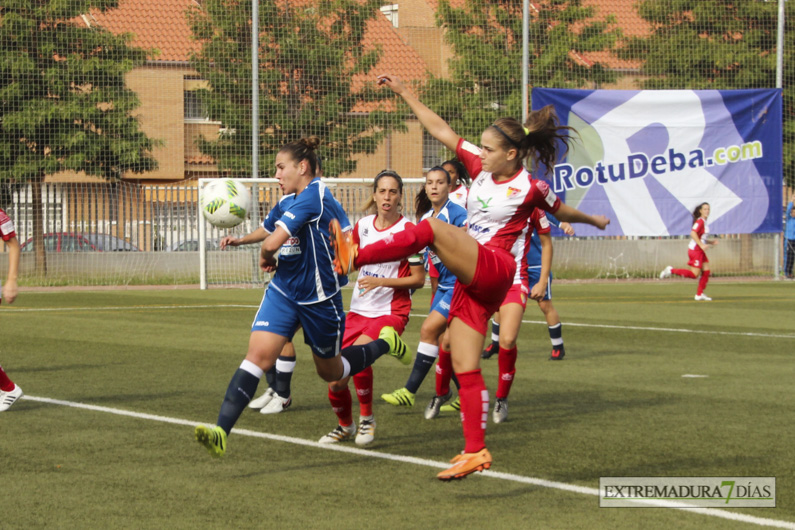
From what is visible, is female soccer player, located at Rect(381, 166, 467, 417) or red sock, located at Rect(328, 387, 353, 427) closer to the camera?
red sock, located at Rect(328, 387, 353, 427)

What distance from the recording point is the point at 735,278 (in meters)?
25.5

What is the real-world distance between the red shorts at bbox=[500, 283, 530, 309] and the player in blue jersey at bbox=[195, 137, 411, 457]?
1861 mm

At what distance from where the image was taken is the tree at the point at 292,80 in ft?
73.1

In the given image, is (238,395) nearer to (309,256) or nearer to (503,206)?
(309,256)

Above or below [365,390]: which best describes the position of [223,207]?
above

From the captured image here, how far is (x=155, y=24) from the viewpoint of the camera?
24.2m

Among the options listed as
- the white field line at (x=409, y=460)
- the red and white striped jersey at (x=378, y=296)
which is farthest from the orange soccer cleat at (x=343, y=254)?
the red and white striped jersey at (x=378, y=296)

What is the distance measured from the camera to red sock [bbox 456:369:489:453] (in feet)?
17.7

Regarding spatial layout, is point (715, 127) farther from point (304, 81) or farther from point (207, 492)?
point (207, 492)

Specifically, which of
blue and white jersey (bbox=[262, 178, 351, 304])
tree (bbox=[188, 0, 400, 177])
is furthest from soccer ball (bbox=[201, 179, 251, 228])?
tree (bbox=[188, 0, 400, 177])

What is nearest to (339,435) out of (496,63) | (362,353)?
(362,353)

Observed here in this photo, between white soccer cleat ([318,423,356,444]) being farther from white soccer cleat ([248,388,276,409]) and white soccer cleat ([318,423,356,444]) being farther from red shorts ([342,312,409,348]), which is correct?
white soccer cleat ([248,388,276,409])

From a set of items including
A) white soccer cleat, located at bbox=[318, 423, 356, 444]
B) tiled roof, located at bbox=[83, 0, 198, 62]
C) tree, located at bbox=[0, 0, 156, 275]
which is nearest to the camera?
white soccer cleat, located at bbox=[318, 423, 356, 444]

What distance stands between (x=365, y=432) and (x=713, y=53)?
68.8 ft
